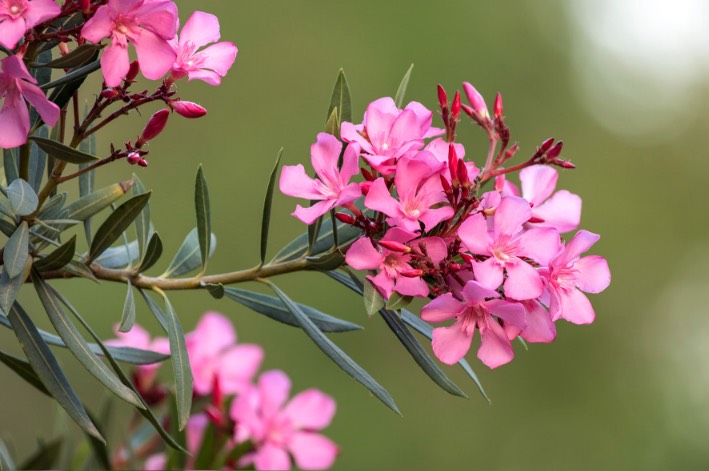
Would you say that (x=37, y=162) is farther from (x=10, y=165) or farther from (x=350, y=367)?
(x=350, y=367)

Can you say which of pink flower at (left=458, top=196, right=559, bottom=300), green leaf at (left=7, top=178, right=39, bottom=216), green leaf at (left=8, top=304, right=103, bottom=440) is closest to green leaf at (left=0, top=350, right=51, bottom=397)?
green leaf at (left=8, top=304, right=103, bottom=440)

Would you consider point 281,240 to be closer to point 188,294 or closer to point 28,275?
point 188,294

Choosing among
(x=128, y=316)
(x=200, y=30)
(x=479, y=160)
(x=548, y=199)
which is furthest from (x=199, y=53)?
(x=479, y=160)

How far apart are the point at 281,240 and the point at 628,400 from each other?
8.01 ft

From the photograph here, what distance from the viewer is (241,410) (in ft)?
3.86

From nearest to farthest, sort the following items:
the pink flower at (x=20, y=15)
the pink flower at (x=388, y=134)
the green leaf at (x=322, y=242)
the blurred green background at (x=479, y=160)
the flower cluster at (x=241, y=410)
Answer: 1. the pink flower at (x=20, y=15)
2. the pink flower at (x=388, y=134)
3. the green leaf at (x=322, y=242)
4. the flower cluster at (x=241, y=410)
5. the blurred green background at (x=479, y=160)

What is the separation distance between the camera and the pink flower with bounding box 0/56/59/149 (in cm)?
60

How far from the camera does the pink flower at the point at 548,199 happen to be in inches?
31.2

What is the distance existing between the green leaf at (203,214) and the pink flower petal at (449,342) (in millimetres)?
260

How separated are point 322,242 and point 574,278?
0.77 feet

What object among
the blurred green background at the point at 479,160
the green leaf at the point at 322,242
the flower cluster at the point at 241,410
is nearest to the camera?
the green leaf at the point at 322,242

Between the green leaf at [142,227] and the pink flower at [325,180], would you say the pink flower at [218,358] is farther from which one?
the pink flower at [325,180]

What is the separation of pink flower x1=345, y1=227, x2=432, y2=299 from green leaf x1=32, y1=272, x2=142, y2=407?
0.65 feet

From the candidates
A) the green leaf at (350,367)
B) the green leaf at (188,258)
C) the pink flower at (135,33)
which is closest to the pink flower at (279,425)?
the green leaf at (188,258)
